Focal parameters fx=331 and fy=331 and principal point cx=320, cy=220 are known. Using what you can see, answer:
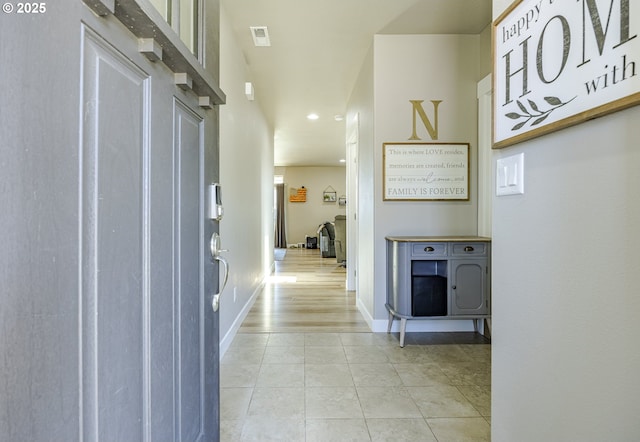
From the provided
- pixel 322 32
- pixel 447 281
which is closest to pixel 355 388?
pixel 447 281

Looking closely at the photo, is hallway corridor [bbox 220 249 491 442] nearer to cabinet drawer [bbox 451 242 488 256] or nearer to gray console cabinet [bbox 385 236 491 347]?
gray console cabinet [bbox 385 236 491 347]

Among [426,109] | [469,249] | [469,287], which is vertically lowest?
[469,287]

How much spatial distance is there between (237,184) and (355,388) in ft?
6.09

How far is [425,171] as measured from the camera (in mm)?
2881

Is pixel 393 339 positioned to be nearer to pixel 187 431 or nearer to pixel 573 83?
pixel 187 431

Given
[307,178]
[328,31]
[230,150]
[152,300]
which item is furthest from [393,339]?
[307,178]

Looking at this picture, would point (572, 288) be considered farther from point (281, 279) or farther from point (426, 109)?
point (281, 279)

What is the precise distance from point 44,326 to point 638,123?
102 centimetres

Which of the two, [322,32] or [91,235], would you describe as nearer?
[91,235]

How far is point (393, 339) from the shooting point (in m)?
2.73

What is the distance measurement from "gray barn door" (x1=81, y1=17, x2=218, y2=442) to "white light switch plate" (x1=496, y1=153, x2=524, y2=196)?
93 cm

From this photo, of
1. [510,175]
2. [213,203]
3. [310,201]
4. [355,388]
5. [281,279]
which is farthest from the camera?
[310,201]

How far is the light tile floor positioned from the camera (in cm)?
157

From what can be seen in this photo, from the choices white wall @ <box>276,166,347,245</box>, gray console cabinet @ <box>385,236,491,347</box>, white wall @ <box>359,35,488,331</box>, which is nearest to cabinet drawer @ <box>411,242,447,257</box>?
gray console cabinet @ <box>385,236,491,347</box>
